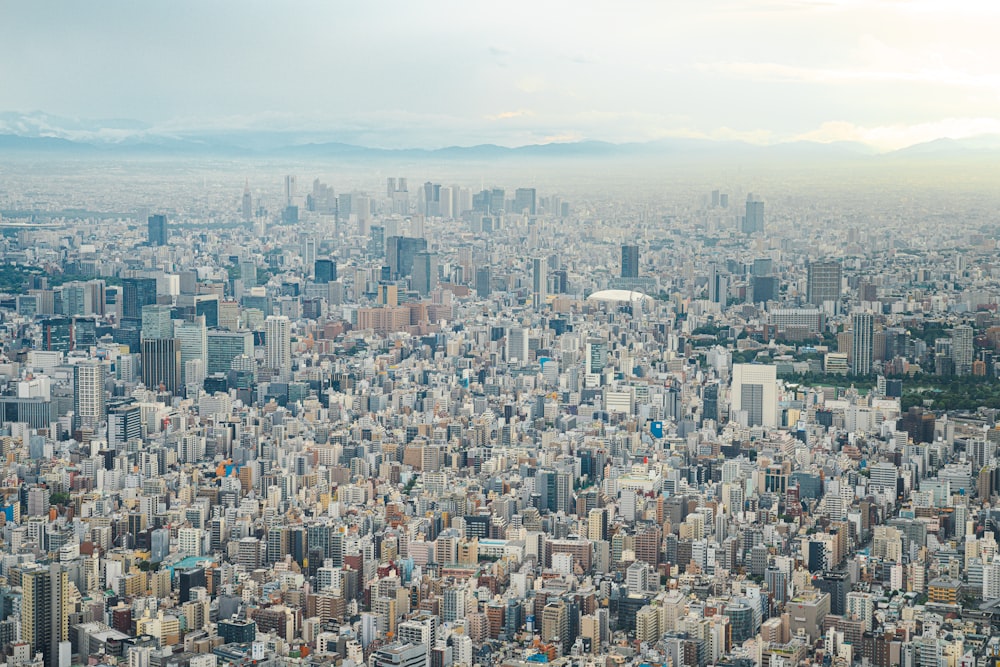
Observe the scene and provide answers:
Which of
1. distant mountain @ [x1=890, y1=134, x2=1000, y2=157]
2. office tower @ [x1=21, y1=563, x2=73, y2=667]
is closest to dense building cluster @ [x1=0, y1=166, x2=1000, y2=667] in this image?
office tower @ [x1=21, y1=563, x2=73, y2=667]

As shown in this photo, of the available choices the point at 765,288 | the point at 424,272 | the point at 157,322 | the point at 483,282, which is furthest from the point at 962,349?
the point at 157,322

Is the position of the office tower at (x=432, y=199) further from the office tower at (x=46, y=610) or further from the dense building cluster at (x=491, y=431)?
→ the office tower at (x=46, y=610)

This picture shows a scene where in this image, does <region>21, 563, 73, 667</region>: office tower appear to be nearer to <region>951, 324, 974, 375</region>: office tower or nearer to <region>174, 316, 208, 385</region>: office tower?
<region>174, 316, 208, 385</region>: office tower

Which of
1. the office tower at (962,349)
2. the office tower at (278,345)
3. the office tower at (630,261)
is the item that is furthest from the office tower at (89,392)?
the office tower at (962,349)

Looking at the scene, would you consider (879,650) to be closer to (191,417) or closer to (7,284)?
(191,417)

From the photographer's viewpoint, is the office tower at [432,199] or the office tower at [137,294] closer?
the office tower at [137,294]
